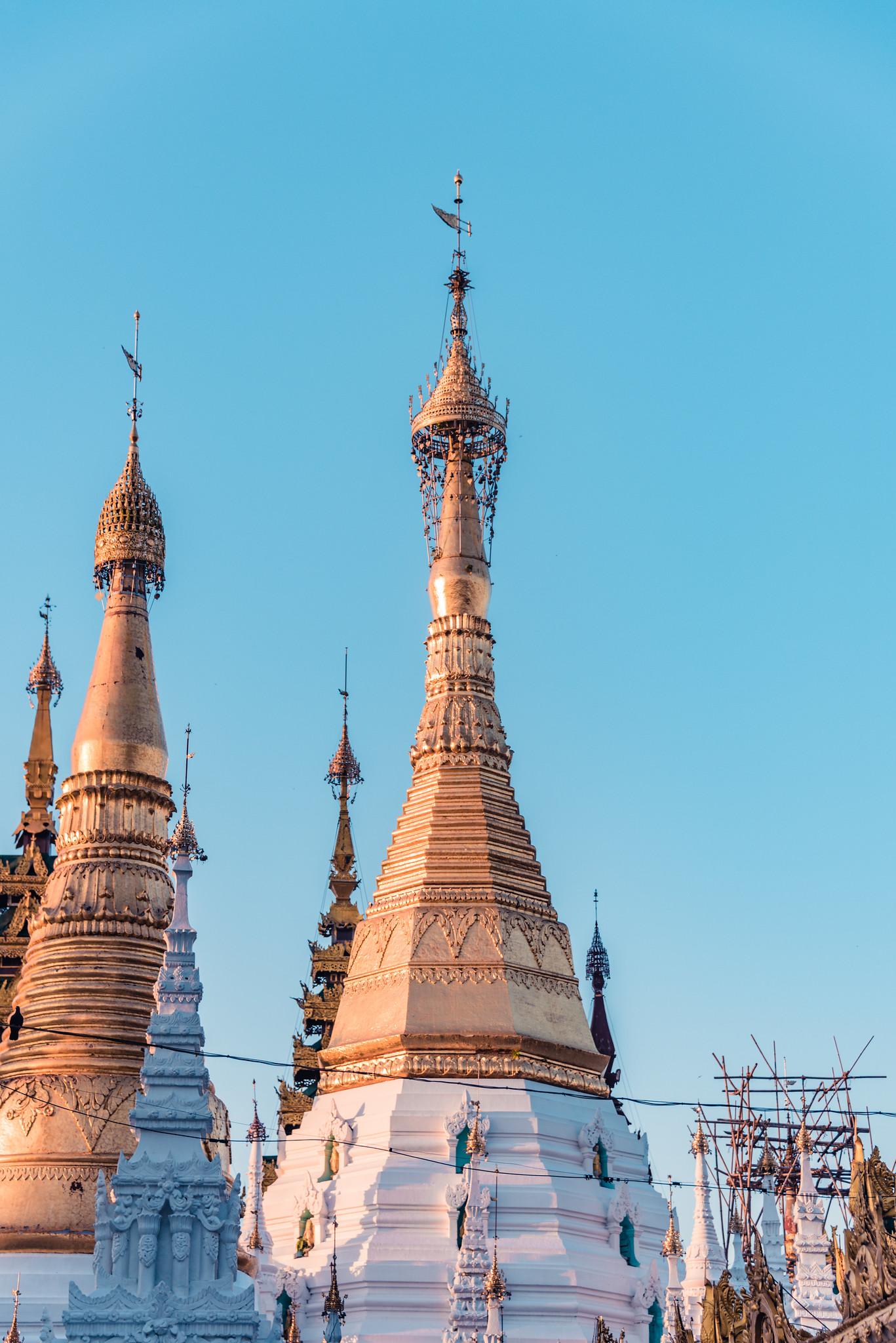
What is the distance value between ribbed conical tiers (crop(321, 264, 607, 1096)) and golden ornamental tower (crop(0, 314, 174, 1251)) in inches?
160

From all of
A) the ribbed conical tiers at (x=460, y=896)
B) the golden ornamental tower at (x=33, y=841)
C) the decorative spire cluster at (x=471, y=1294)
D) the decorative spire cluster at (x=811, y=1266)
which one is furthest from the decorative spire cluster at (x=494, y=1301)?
the golden ornamental tower at (x=33, y=841)

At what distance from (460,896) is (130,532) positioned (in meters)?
9.82

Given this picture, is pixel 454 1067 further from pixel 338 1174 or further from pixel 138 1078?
pixel 138 1078

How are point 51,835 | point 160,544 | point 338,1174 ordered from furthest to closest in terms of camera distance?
1. point 51,835
2. point 160,544
3. point 338,1174

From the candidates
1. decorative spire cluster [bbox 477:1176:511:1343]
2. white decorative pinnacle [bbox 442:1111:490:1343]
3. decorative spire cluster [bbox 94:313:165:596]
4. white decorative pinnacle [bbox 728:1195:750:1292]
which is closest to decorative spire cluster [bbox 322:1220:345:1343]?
white decorative pinnacle [bbox 442:1111:490:1343]

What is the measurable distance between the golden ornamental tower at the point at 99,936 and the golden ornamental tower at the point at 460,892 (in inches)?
161

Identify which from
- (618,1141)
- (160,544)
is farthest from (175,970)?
(160,544)

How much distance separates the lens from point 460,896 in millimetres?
41562

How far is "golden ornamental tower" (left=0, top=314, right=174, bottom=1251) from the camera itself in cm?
3744

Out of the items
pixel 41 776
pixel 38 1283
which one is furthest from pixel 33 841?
pixel 38 1283

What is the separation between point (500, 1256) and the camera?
36.8m

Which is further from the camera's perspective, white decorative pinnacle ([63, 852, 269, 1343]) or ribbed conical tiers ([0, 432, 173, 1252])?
ribbed conical tiers ([0, 432, 173, 1252])

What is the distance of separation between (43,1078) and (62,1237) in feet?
10.9

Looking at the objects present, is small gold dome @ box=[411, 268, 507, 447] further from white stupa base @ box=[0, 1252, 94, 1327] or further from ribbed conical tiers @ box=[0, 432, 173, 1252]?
white stupa base @ box=[0, 1252, 94, 1327]
